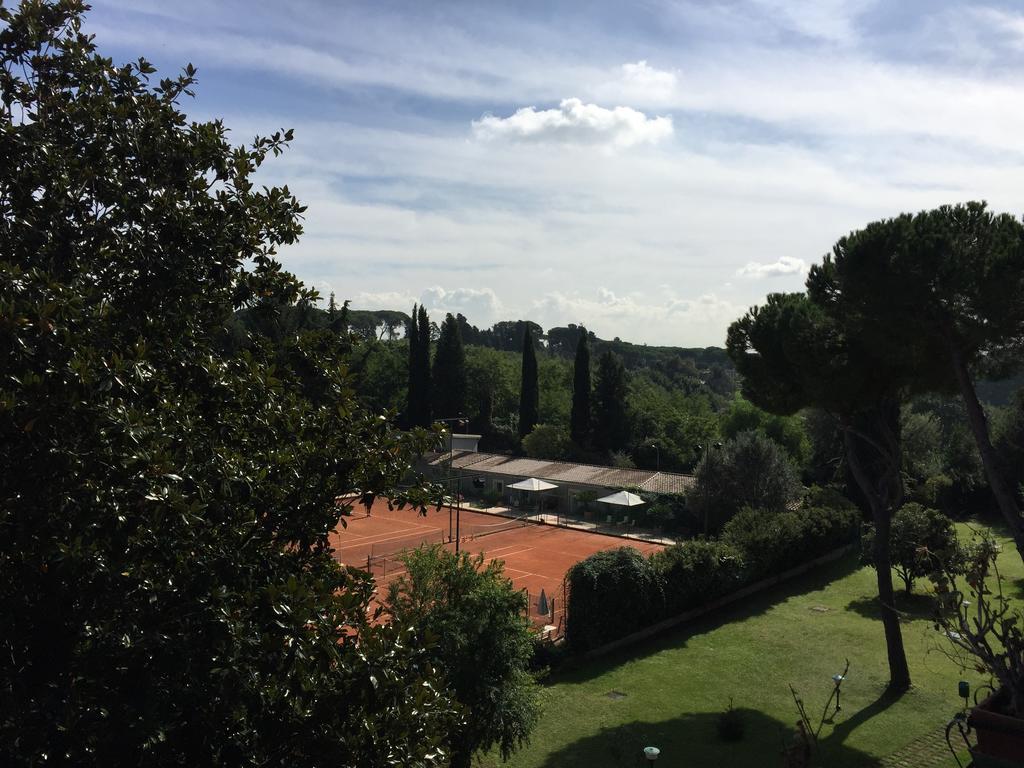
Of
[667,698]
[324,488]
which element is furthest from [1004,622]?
[667,698]

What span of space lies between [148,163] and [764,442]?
111 feet

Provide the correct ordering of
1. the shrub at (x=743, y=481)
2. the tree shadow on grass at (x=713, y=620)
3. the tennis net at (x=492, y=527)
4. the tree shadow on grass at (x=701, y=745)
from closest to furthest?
the tree shadow on grass at (x=701, y=745)
the tree shadow on grass at (x=713, y=620)
the shrub at (x=743, y=481)
the tennis net at (x=492, y=527)

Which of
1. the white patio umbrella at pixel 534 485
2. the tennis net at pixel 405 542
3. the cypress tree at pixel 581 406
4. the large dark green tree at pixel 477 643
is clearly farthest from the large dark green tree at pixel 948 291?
the cypress tree at pixel 581 406

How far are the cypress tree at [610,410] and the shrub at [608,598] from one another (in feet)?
126

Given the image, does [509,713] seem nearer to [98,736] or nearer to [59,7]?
[98,736]

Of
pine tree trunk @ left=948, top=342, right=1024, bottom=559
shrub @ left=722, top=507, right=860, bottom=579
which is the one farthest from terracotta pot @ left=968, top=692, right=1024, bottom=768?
shrub @ left=722, top=507, right=860, bottom=579

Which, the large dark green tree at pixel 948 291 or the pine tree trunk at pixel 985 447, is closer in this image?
the large dark green tree at pixel 948 291

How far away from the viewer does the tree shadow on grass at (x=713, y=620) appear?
1920 cm

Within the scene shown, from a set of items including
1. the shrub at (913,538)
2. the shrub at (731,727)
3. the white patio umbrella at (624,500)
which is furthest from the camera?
the white patio umbrella at (624,500)

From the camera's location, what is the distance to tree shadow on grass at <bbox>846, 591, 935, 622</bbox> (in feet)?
73.8

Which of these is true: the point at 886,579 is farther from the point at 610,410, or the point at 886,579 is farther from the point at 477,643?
the point at 610,410

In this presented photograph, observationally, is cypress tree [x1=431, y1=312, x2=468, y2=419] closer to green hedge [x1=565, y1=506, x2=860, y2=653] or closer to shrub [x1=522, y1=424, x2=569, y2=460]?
shrub [x1=522, y1=424, x2=569, y2=460]

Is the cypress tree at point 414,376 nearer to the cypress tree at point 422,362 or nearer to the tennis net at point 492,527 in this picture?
the cypress tree at point 422,362

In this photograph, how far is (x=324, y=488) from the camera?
6.14m
